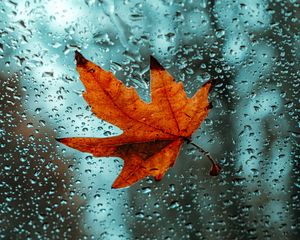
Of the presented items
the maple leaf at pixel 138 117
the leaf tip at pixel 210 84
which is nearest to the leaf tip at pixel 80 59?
the maple leaf at pixel 138 117

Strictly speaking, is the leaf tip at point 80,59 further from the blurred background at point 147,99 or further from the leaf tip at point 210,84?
the leaf tip at point 210,84

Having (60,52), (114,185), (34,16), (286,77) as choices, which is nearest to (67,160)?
(114,185)

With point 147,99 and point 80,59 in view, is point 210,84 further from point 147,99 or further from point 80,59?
point 80,59

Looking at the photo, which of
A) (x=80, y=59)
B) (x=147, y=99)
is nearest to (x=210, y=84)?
(x=147, y=99)

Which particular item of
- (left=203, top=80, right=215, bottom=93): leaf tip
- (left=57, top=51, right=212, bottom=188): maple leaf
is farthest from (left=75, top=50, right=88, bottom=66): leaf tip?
(left=203, top=80, right=215, bottom=93): leaf tip

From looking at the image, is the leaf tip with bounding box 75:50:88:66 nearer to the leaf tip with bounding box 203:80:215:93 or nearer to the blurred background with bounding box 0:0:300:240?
the blurred background with bounding box 0:0:300:240

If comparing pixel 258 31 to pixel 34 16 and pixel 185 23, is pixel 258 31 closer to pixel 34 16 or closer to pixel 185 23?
pixel 185 23
